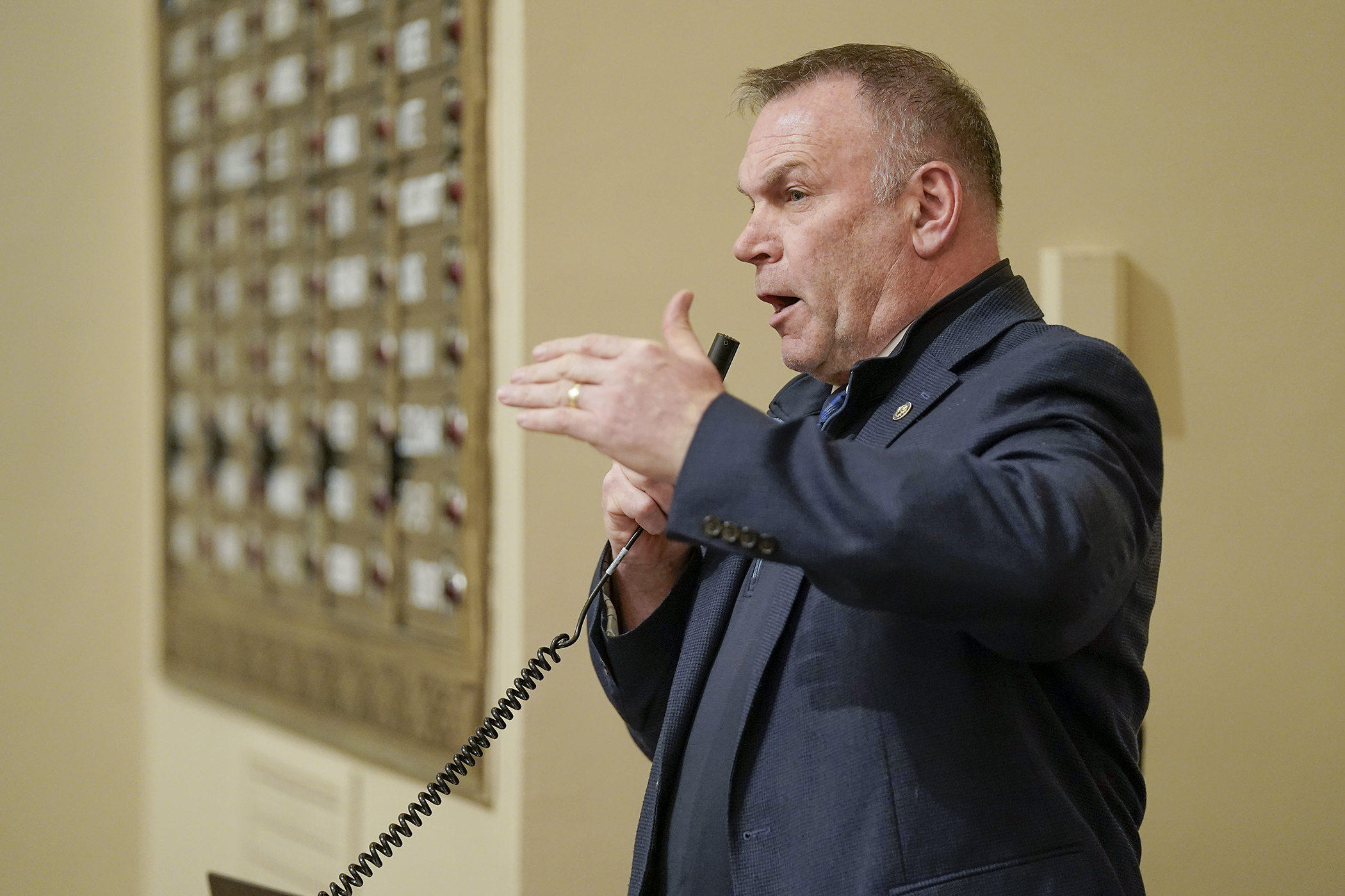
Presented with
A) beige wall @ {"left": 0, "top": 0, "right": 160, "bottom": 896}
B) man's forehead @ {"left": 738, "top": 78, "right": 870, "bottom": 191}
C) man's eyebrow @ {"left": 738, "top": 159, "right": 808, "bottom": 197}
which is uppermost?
man's forehead @ {"left": 738, "top": 78, "right": 870, "bottom": 191}

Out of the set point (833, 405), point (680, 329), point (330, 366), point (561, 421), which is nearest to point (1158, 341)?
point (833, 405)

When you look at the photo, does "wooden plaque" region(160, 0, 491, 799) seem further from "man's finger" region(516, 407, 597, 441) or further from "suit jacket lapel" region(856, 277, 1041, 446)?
"man's finger" region(516, 407, 597, 441)

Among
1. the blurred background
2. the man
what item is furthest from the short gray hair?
the blurred background

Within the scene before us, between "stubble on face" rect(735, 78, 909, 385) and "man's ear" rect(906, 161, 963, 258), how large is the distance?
0.08 ft

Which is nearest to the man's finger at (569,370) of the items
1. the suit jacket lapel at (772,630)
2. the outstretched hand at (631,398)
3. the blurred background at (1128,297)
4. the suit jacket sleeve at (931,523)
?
the outstretched hand at (631,398)

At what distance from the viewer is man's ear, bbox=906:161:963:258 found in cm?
155

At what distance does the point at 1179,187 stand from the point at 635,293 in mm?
1241

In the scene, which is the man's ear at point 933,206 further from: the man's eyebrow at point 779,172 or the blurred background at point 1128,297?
the blurred background at point 1128,297

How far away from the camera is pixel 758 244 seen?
62.4 inches

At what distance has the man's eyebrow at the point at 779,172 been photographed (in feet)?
5.07

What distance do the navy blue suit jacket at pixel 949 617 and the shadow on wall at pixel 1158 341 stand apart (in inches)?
54.2

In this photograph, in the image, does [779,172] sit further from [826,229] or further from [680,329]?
[680,329]

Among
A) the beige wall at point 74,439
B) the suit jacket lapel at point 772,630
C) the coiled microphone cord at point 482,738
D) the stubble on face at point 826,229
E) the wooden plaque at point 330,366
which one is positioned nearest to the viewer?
the suit jacket lapel at point 772,630

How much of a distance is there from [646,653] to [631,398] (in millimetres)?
751
